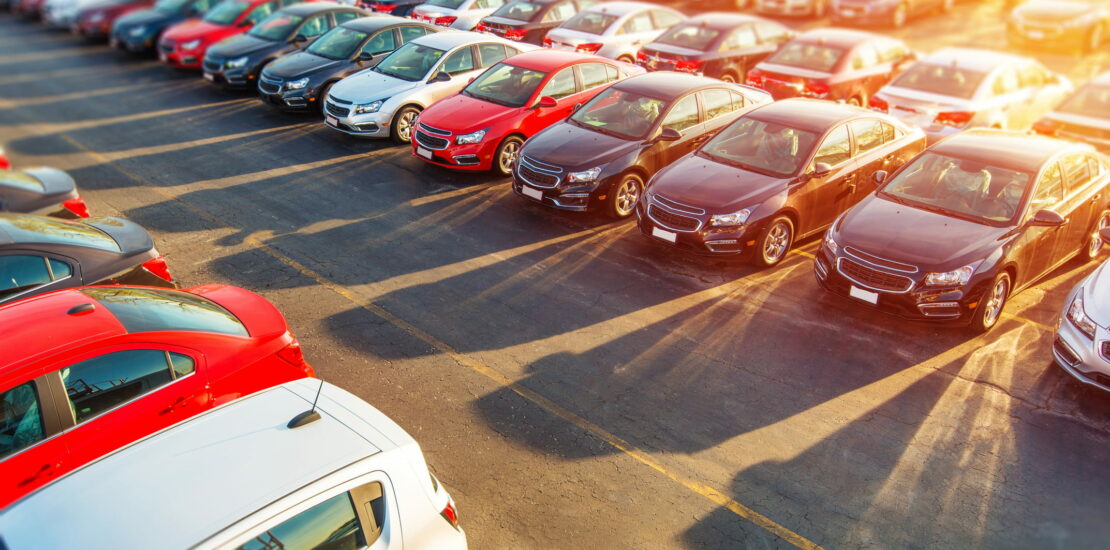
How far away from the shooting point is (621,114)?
458 inches

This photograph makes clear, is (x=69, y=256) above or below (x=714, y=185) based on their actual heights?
above

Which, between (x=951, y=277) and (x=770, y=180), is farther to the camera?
(x=770, y=180)

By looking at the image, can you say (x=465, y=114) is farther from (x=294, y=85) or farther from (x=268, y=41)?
(x=268, y=41)

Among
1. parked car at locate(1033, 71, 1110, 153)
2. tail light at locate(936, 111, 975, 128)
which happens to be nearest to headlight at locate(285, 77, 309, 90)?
tail light at locate(936, 111, 975, 128)

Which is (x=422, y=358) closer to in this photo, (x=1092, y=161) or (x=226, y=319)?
(x=226, y=319)

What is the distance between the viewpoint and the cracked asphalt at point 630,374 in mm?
6094

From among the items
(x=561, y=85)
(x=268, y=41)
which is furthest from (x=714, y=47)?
(x=268, y=41)

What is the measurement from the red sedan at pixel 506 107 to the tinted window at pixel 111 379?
287 inches

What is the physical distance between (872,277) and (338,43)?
11.7 m

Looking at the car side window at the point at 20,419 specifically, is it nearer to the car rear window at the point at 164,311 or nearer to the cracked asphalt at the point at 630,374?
the car rear window at the point at 164,311

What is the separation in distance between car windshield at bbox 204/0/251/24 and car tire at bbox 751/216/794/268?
50.3 feet

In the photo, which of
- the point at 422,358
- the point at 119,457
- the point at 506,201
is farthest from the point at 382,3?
A: the point at 119,457

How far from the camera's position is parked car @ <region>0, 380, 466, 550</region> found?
13.0 ft

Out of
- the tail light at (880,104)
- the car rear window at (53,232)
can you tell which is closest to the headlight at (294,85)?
the car rear window at (53,232)
